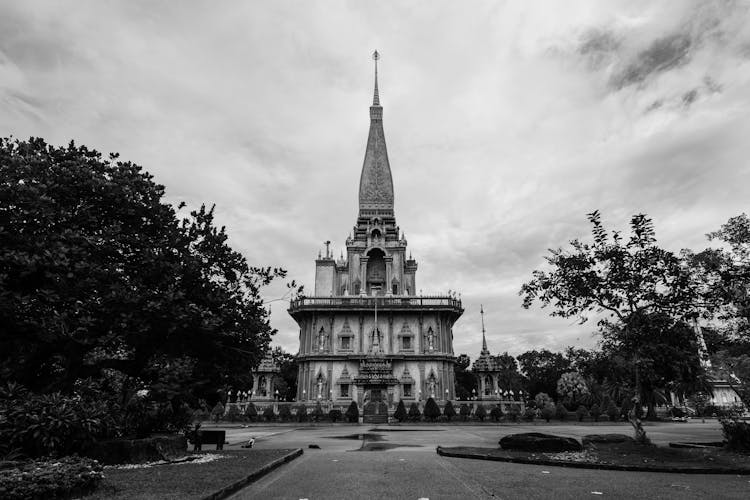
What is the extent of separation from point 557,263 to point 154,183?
46.0 ft

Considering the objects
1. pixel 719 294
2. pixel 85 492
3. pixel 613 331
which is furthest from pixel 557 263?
pixel 85 492

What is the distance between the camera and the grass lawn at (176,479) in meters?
8.10

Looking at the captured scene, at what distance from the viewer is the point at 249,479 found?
1000cm

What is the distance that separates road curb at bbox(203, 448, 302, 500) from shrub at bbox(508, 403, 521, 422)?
106 feet

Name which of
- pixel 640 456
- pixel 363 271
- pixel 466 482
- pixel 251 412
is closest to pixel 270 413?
pixel 251 412

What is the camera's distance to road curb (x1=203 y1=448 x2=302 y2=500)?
831cm

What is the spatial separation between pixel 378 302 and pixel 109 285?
132 ft

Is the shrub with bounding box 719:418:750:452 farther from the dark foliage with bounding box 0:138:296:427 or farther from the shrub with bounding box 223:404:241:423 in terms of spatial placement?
the shrub with bounding box 223:404:241:423

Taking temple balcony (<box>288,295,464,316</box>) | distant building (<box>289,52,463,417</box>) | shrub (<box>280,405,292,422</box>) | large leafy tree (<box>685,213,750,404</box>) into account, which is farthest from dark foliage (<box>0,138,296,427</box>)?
temple balcony (<box>288,295,464,316</box>)

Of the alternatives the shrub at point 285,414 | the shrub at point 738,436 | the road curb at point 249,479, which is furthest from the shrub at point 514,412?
the road curb at point 249,479

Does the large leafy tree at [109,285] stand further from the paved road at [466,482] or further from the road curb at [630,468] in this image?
the road curb at [630,468]

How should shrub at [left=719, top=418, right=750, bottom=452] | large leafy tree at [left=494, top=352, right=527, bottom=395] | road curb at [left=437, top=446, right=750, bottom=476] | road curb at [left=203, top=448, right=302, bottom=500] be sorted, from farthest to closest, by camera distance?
A: large leafy tree at [left=494, top=352, right=527, bottom=395] < shrub at [left=719, top=418, right=750, bottom=452] < road curb at [left=437, top=446, right=750, bottom=476] < road curb at [left=203, top=448, right=302, bottom=500]

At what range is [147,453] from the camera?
42.2ft

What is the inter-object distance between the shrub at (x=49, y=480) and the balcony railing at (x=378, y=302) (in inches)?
1731
